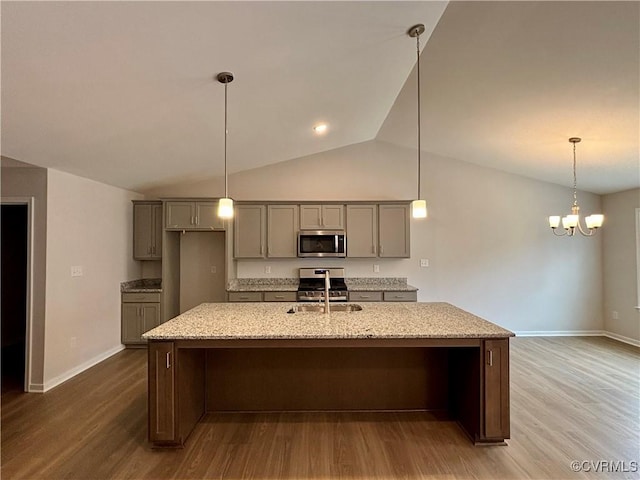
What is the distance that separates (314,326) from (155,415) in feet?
4.05

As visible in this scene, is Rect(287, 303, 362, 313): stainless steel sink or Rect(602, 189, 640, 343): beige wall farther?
Rect(602, 189, 640, 343): beige wall

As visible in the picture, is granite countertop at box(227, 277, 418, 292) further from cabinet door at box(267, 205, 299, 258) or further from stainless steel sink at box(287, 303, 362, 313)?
stainless steel sink at box(287, 303, 362, 313)

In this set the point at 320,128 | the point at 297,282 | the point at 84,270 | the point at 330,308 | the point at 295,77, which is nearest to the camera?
the point at 295,77

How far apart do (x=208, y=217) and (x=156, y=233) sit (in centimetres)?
85

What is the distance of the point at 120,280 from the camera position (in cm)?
471

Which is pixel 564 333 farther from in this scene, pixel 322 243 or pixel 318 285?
pixel 322 243

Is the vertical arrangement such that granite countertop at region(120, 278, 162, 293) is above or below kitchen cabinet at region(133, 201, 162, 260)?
below

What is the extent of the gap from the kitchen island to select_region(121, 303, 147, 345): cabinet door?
2.22 metres

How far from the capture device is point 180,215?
486 centimetres

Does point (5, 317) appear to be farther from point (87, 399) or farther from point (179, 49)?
point (179, 49)

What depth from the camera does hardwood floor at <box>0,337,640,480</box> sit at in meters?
2.15

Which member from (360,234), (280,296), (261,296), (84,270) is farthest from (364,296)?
(84,270)

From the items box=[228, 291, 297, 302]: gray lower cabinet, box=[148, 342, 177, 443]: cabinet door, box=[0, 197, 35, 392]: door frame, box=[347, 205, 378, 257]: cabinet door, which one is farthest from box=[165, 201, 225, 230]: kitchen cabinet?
box=[148, 342, 177, 443]: cabinet door

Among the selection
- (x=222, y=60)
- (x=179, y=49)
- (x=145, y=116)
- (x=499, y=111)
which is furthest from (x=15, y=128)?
(x=499, y=111)
